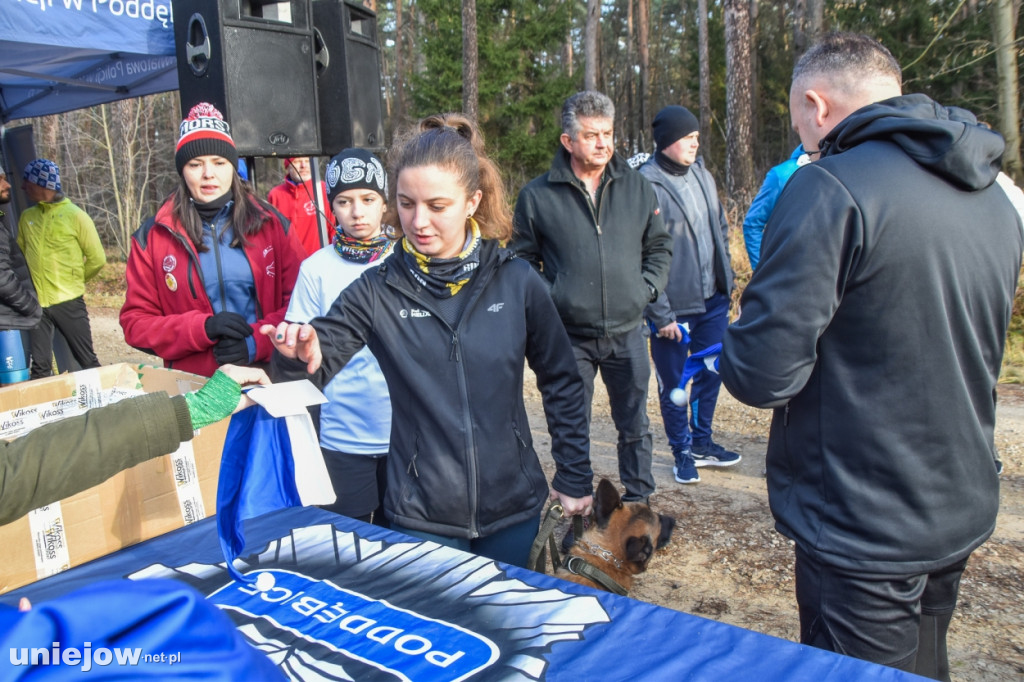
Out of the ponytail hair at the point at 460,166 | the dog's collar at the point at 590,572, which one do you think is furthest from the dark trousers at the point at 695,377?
the ponytail hair at the point at 460,166

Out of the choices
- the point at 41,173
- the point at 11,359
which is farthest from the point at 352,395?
the point at 41,173

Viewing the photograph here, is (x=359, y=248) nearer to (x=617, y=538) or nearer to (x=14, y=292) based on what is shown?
(x=617, y=538)

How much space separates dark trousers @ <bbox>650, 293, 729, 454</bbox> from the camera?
178 inches

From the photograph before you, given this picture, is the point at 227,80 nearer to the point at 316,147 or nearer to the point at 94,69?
the point at 316,147

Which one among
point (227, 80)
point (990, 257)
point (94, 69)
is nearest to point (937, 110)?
point (990, 257)

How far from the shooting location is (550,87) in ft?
72.7

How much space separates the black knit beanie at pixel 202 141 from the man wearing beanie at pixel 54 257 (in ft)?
13.9

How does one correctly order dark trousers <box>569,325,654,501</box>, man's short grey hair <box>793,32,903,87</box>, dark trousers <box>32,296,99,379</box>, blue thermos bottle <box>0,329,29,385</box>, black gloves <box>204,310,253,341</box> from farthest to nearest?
1. dark trousers <box>32,296,99,379</box>
2. dark trousers <box>569,325,654,501</box>
3. black gloves <box>204,310,253,341</box>
4. blue thermos bottle <box>0,329,29,385</box>
5. man's short grey hair <box>793,32,903,87</box>

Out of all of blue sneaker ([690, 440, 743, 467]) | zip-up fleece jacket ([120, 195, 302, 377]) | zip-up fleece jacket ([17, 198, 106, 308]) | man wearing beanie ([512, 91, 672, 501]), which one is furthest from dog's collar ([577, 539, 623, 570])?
zip-up fleece jacket ([17, 198, 106, 308])

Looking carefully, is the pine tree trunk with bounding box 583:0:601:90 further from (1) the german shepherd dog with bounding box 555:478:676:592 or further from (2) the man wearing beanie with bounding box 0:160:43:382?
(1) the german shepherd dog with bounding box 555:478:676:592

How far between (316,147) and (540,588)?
11.8ft

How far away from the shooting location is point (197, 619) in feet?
2.93

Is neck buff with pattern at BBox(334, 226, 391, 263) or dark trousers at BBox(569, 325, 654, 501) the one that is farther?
dark trousers at BBox(569, 325, 654, 501)

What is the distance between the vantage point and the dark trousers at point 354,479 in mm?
2836
